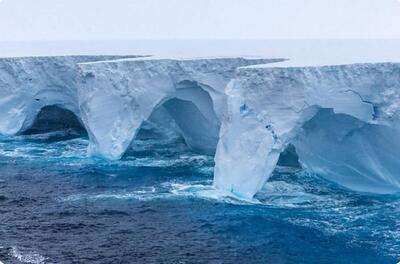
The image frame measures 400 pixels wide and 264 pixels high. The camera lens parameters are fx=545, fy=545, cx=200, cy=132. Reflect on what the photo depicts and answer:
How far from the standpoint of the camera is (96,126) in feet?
62.6

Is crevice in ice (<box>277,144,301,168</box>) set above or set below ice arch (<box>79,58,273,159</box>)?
below

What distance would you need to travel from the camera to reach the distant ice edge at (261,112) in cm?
1488

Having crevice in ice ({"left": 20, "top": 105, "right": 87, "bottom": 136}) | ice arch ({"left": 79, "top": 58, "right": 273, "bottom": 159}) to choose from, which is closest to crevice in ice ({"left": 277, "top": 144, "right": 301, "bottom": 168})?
ice arch ({"left": 79, "top": 58, "right": 273, "bottom": 159})

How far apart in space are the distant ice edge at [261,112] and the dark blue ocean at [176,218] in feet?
2.41

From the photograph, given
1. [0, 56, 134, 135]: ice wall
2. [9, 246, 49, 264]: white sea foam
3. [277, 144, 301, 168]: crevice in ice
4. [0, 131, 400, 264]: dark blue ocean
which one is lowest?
[9, 246, 49, 264]: white sea foam

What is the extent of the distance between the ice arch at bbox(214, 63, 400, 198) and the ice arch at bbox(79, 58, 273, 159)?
3.35m

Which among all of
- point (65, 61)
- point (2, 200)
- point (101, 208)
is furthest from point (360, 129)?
point (65, 61)

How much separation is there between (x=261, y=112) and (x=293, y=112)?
88cm

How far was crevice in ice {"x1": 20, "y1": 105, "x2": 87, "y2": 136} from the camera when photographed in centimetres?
2416

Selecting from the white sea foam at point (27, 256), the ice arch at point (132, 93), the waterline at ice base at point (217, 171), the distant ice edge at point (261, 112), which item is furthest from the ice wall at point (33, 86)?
the white sea foam at point (27, 256)

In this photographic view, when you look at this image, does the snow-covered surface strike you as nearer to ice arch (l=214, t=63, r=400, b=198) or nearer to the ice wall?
A: ice arch (l=214, t=63, r=400, b=198)

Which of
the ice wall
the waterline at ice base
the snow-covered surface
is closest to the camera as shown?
the waterline at ice base

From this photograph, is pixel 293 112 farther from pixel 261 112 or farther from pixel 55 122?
pixel 55 122

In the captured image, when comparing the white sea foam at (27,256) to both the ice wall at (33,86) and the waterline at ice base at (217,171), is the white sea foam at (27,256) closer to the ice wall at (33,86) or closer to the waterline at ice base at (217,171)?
the waterline at ice base at (217,171)
